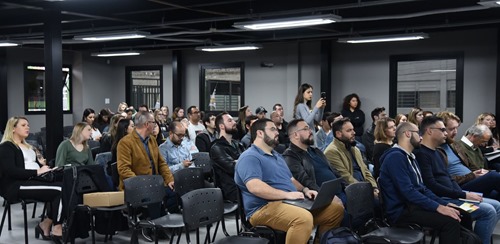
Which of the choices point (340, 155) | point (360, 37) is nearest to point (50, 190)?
point (340, 155)

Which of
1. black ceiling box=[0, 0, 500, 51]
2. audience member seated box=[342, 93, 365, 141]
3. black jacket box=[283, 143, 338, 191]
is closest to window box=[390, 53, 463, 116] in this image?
audience member seated box=[342, 93, 365, 141]

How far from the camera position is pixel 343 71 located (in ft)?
37.3

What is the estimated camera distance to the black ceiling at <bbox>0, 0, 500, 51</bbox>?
7.45m

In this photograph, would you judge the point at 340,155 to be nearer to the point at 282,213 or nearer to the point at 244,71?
the point at 282,213

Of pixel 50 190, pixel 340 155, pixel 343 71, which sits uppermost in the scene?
pixel 343 71

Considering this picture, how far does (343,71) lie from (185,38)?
11.5ft

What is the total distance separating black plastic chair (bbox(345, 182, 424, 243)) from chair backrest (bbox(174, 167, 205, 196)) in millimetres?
1584

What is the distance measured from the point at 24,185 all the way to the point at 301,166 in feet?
9.04

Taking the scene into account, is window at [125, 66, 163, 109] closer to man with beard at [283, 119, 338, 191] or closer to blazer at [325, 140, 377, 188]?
blazer at [325, 140, 377, 188]

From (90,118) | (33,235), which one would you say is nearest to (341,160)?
(33,235)

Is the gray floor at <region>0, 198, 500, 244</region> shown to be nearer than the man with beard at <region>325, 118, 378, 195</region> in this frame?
No

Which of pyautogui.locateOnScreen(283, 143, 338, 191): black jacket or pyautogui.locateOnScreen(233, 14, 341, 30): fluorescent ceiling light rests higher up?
pyautogui.locateOnScreen(233, 14, 341, 30): fluorescent ceiling light

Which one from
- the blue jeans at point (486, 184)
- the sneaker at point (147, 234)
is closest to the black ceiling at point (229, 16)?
the blue jeans at point (486, 184)

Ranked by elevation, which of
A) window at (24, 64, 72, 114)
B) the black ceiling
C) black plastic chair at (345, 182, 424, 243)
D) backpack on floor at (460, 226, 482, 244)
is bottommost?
backpack on floor at (460, 226, 482, 244)
